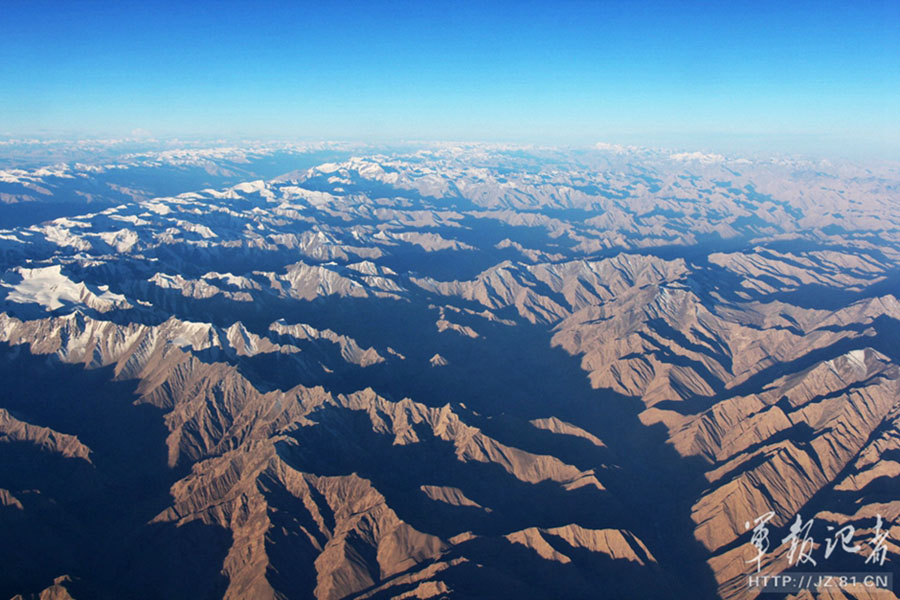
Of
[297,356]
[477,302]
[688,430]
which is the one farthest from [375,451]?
[477,302]

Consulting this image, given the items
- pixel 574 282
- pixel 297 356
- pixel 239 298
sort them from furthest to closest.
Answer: pixel 574 282 < pixel 239 298 < pixel 297 356

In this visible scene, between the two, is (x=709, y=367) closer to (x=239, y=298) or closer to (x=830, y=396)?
(x=830, y=396)

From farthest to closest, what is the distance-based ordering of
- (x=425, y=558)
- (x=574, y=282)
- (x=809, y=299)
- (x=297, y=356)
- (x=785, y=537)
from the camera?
(x=574, y=282), (x=809, y=299), (x=297, y=356), (x=785, y=537), (x=425, y=558)

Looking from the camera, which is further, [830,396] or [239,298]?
[239,298]

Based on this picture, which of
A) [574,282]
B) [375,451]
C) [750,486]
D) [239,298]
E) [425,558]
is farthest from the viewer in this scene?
[574,282]

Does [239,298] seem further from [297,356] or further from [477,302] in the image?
[477,302]

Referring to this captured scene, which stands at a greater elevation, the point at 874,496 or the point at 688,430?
the point at 874,496

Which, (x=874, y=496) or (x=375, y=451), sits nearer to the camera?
(x=874, y=496)

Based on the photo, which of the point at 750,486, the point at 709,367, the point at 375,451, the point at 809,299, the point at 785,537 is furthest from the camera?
the point at 809,299

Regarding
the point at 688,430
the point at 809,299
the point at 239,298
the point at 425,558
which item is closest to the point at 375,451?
the point at 425,558
